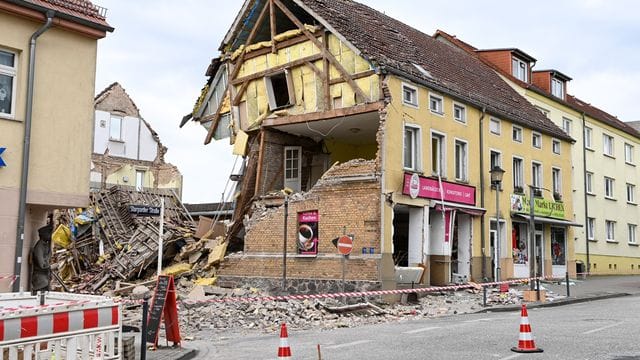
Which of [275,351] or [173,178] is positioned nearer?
[275,351]

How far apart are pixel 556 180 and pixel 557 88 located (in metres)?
8.52

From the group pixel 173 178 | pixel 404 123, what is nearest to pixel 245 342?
pixel 404 123

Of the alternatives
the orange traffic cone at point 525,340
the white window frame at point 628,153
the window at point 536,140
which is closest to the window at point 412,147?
the window at point 536,140

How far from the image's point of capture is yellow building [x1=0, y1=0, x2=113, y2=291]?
541 inches

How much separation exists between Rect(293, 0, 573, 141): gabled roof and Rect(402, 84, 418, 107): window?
369mm

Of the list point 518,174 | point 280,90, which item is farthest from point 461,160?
point 280,90

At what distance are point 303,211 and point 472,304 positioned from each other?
21.5ft

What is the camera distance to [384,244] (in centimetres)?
2203

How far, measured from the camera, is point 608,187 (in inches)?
1679

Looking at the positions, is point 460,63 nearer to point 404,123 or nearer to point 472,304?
point 404,123

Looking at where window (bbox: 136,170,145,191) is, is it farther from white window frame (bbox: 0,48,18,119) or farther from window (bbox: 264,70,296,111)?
white window frame (bbox: 0,48,18,119)

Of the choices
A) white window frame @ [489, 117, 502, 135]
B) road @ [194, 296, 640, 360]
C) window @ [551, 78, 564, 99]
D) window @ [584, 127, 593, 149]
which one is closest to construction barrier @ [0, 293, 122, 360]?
road @ [194, 296, 640, 360]

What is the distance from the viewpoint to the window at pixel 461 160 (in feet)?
88.1

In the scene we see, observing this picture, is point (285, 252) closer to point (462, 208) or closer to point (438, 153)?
point (438, 153)
